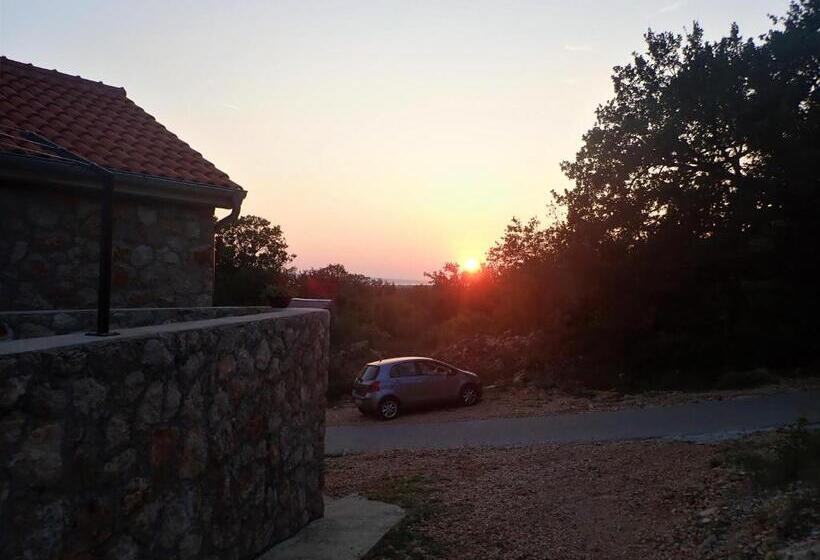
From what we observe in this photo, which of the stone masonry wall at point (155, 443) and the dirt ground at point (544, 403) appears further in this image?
the dirt ground at point (544, 403)

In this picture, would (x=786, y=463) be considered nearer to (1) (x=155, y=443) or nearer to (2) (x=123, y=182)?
(1) (x=155, y=443)

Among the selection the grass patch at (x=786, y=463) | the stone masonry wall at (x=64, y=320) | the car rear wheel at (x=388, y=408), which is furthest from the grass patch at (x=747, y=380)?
the stone masonry wall at (x=64, y=320)

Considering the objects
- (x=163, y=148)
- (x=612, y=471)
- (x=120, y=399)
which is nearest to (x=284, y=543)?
(x=120, y=399)

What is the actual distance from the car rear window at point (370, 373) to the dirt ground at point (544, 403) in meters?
1.05

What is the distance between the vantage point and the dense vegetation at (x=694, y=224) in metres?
19.8

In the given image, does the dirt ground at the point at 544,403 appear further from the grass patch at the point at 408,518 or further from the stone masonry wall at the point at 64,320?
the stone masonry wall at the point at 64,320

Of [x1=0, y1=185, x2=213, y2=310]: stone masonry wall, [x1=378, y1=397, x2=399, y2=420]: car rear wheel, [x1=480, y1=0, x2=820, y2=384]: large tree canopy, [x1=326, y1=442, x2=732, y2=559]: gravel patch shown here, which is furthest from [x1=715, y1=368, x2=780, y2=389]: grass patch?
[x1=0, y1=185, x2=213, y2=310]: stone masonry wall

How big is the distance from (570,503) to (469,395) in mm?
12884

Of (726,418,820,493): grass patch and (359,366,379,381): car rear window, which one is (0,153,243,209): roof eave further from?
(359,366,379,381): car rear window

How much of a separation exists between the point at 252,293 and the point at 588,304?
35.5 feet

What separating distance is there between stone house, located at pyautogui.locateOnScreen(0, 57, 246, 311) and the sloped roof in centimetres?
2

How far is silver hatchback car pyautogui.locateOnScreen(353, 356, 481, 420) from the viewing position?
18969mm

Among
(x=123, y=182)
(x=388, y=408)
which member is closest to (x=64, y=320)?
(x=123, y=182)

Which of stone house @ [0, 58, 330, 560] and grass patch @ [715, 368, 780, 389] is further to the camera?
grass patch @ [715, 368, 780, 389]
